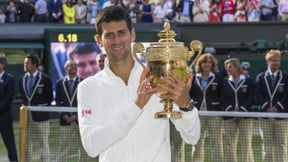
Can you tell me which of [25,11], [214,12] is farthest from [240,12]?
[25,11]

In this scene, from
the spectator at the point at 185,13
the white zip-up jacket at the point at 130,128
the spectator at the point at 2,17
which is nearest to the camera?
the white zip-up jacket at the point at 130,128

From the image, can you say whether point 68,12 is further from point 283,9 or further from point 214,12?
point 283,9

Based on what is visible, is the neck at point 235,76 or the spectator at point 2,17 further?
the spectator at point 2,17

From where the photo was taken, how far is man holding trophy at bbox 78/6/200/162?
3803 millimetres

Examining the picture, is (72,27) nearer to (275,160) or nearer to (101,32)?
(275,160)

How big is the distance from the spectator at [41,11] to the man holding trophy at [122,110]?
63.0ft

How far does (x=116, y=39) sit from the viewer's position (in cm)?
388

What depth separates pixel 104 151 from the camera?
4008 mm

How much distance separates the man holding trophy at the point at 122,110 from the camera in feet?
12.5

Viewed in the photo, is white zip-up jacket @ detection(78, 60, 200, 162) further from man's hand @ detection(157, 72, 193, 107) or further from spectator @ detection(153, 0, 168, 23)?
spectator @ detection(153, 0, 168, 23)

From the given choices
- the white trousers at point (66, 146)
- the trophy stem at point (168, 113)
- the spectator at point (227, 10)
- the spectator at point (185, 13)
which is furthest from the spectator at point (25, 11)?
the trophy stem at point (168, 113)

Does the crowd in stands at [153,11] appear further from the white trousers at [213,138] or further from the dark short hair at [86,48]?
the white trousers at [213,138]

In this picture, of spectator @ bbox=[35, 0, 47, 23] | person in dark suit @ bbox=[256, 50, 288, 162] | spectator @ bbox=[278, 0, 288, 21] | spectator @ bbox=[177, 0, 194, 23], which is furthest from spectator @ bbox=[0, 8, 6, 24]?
person in dark suit @ bbox=[256, 50, 288, 162]

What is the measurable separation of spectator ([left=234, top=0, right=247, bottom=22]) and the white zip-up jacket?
1685cm
